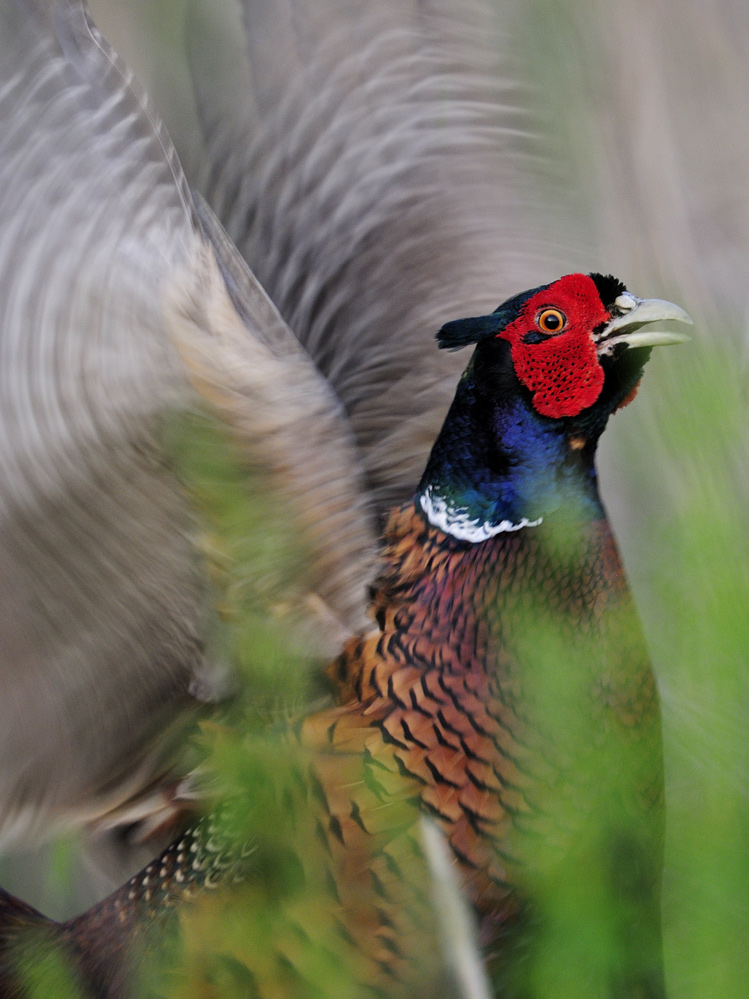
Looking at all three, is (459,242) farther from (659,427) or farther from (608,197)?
(659,427)

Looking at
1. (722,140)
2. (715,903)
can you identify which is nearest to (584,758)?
(715,903)

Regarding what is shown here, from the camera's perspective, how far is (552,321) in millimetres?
700

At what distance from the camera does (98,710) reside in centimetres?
82

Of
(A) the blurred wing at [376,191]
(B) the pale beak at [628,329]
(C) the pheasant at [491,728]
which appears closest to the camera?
(C) the pheasant at [491,728]

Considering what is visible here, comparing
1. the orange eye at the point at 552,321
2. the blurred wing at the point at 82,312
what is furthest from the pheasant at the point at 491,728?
the blurred wing at the point at 82,312

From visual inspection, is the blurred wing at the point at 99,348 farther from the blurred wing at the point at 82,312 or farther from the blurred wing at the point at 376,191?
the blurred wing at the point at 376,191

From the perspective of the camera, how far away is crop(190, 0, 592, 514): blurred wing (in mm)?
906

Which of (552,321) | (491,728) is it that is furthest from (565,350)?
(491,728)

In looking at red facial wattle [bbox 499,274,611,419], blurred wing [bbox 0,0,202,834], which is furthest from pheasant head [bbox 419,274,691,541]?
blurred wing [bbox 0,0,202,834]

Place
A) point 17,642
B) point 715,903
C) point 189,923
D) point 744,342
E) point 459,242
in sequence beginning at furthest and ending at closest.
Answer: point 459,242
point 17,642
point 189,923
point 744,342
point 715,903

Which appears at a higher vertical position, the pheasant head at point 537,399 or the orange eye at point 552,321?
the orange eye at point 552,321

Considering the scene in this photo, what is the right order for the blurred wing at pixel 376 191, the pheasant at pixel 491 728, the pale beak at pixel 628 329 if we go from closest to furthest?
the pheasant at pixel 491 728 → the pale beak at pixel 628 329 → the blurred wing at pixel 376 191

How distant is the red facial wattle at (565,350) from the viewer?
2.26 ft

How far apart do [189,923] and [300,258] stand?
685 millimetres
